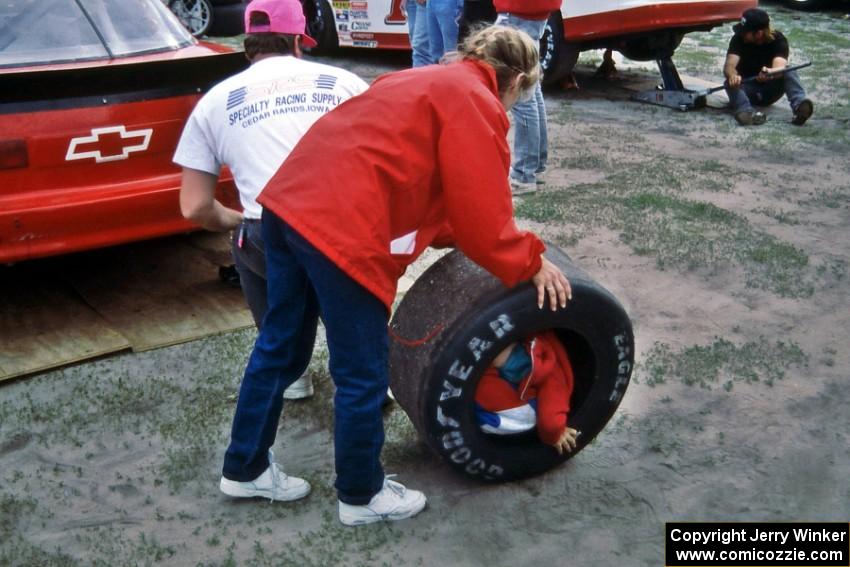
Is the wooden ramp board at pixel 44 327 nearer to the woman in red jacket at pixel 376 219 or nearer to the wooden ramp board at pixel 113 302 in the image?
the wooden ramp board at pixel 113 302

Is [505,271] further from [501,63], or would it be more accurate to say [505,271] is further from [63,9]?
[63,9]

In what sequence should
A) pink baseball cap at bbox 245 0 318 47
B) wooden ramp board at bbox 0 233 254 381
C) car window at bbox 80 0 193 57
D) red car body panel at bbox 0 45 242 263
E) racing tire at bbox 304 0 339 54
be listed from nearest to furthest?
1. pink baseball cap at bbox 245 0 318 47
2. red car body panel at bbox 0 45 242 263
3. wooden ramp board at bbox 0 233 254 381
4. car window at bbox 80 0 193 57
5. racing tire at bbox 304 0 339 54

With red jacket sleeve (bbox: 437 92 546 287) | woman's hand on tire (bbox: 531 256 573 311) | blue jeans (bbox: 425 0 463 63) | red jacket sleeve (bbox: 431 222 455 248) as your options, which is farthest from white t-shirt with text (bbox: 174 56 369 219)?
blue jeans (bbox: 425 0 463 63)

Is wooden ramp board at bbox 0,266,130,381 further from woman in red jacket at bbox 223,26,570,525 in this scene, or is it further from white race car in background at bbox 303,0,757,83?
white race car in background at bbox 303,0,757,83

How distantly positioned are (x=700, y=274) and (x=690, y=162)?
7.17 feet

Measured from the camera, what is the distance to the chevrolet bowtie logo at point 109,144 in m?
3.82

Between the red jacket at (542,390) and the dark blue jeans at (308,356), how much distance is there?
406mm

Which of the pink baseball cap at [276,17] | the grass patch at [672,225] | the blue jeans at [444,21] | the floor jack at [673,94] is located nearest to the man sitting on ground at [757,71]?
the floor jack at [673,94]

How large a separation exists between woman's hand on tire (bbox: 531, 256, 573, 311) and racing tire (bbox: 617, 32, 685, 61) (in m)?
6.13

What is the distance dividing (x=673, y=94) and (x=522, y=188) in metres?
3.14

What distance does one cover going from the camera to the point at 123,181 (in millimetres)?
3973

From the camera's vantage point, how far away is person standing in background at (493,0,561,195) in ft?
19.1

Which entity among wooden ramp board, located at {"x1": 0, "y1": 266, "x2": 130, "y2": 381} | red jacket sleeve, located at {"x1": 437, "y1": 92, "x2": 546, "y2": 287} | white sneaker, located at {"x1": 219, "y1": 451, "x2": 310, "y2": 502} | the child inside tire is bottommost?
wooden ramp board, located at {"x1": 0, "y1": 266, "x2": 130, "y2": 381}

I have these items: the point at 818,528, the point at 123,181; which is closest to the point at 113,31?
the point at 123,181
